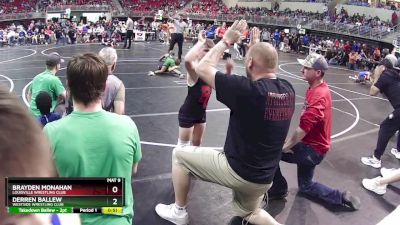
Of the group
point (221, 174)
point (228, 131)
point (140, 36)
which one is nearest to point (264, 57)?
point (228, 131)

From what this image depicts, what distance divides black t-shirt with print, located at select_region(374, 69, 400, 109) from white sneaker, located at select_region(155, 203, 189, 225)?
3836mm

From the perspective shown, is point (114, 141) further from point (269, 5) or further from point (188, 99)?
point (269, 5)

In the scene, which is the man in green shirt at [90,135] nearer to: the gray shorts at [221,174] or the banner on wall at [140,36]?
the gray shorts at [221,174]

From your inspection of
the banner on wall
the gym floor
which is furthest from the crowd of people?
the banner on wall

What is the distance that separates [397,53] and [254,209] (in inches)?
575

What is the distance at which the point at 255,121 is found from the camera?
307 centimetres

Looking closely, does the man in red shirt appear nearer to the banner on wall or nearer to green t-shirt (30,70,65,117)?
green t-shirt (30,70,65,117)

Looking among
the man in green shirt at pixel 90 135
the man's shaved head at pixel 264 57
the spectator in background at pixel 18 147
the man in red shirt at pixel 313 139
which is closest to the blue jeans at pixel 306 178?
the man in red shirt at pixel 313 139

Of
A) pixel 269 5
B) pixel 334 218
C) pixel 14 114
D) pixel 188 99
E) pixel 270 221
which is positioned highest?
pixel 269 5

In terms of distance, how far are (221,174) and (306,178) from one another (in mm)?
1834

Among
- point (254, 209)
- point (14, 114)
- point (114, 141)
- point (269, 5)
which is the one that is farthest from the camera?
point (269, 5)

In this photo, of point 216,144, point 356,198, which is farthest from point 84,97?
point 216,144

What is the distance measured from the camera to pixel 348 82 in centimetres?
1516

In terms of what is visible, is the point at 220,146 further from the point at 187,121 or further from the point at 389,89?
the point at 389,89
